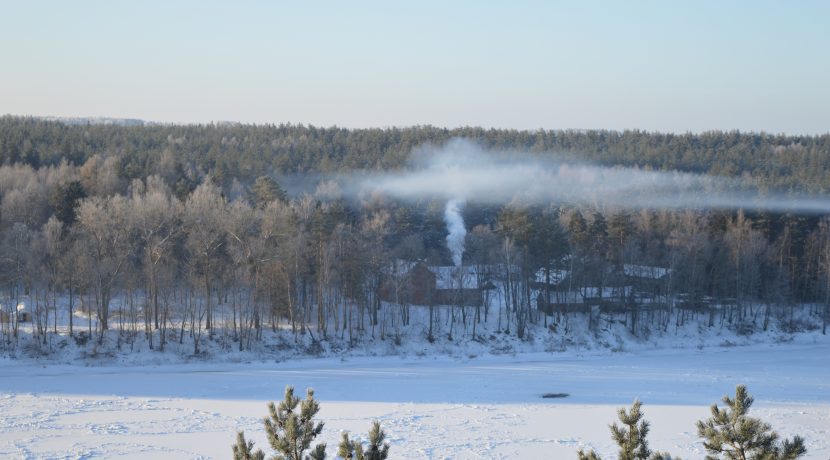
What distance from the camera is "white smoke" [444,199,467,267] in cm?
4596

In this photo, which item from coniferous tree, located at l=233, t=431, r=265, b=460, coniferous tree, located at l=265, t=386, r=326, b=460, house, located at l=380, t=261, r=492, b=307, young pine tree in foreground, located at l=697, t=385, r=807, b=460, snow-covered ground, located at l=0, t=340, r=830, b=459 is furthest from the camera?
house, located at l=380, t=261, r=492, b=307

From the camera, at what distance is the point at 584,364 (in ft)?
102

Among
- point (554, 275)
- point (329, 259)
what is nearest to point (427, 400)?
point (329, 259)

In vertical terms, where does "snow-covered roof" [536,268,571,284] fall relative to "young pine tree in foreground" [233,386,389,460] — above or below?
below

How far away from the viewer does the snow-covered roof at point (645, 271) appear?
38281mm

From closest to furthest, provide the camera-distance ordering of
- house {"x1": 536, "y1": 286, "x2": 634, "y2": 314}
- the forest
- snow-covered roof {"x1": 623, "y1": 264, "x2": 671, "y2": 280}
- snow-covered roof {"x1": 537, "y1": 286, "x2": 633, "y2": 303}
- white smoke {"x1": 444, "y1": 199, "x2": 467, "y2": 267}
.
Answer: the forest → house {"x1": 536, "y1": 286, "x2": 634, "y2": 314} → snow-covered roof {"x1": 537, "y1": 286, "x2": 633, "y2": 303} → snow-covered roof {"x1": 623, "y1": 264, "x2": 671, "y2": 280} → white smoke {"x1": 444, "y1": 199, "x2": 467, "y2": 267}

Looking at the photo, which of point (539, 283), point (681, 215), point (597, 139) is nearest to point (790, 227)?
point (681, 215)

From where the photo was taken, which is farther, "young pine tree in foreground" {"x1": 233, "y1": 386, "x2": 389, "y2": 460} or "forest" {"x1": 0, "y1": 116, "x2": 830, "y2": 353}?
"forest" {"x1": 0, "y1": 116, "x2": 830, "y2": 353}

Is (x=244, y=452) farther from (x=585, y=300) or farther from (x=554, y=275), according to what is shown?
(x=554, y=275)

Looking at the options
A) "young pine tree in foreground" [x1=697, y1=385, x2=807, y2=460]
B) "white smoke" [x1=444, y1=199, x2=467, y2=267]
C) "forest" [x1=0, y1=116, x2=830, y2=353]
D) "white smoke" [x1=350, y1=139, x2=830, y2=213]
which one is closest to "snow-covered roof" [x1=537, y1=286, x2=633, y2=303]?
"forest" [x1=0, y1=116, x2=830, y2=353]

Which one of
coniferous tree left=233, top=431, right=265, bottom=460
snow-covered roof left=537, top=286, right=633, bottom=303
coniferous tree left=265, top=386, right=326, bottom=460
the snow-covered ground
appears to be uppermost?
coniferous tree left=265, top=386, right=326, bottom=460

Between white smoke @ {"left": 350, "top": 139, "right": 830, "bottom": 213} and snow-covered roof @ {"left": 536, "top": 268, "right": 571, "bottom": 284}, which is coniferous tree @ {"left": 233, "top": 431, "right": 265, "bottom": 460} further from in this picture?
white smoke @ {"left": 350, "top": 139, "right": 830, "bottom": 213}

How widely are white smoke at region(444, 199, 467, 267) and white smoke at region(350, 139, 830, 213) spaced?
1057 mm

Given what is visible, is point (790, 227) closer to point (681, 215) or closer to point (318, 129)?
point (681, 215)
